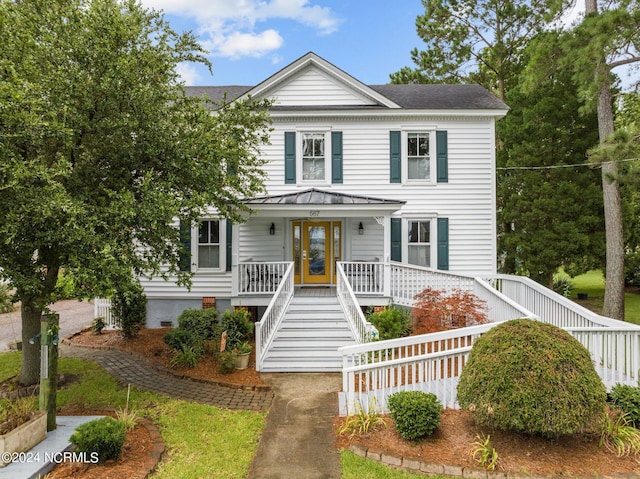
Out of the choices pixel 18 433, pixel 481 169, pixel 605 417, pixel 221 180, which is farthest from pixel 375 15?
pixel 18 433

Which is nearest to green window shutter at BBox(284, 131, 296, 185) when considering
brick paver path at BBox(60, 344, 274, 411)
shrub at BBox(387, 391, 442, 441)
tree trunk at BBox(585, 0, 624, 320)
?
brick paver path at BBox(60, 344, 274, 411)

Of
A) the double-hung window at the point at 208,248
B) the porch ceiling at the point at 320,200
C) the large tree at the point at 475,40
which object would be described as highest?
the large tree at the point at 475,40

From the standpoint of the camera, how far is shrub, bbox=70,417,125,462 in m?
4.21

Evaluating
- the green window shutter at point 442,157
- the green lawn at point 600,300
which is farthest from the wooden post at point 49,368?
the green lawn at point 600,300

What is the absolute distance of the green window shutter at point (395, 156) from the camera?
454 inches

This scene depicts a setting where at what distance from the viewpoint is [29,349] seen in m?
6.72

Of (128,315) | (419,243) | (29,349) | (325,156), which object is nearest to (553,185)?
(419,243)

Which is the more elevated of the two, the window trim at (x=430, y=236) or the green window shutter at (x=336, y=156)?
the green window shutter at (x=336, y=156)

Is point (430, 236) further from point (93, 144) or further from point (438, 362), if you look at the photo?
point (93, 144)

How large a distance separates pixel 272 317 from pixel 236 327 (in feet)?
3.19

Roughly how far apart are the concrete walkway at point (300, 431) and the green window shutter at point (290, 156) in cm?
642

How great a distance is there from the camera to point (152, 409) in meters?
5.93

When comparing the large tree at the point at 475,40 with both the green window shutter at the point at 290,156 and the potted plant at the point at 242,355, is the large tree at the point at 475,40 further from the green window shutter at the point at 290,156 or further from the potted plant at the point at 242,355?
the potted plant at the point at 242,355

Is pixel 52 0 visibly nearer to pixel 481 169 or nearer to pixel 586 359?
pixel 586 359
